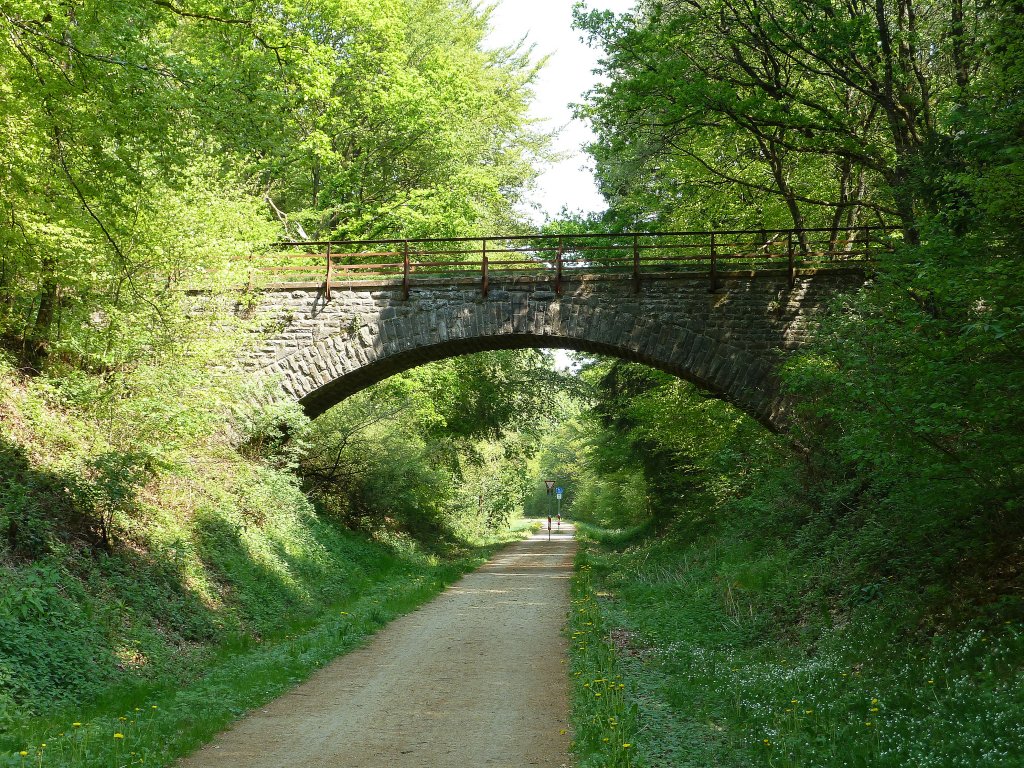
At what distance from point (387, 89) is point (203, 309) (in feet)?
32.1

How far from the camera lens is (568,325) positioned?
15.3m

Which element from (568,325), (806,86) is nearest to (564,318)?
(568,325)

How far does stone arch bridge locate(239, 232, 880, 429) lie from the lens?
1486 centimetres

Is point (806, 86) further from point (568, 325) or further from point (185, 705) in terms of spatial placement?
point (185, 705)

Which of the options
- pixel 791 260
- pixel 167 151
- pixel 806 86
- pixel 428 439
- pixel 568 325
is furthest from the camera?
pixel 428 439

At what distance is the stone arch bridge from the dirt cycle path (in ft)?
Answer: 18.2

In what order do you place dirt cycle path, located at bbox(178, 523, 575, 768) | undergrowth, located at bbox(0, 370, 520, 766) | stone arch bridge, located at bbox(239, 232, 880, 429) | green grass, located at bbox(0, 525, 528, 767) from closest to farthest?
green grass, located at bbox(0, 525, 528, 767) < dirt cycle path, located at bbox(178, 523, 575, 768) < undergrowth, located at bbox(0, 370, 520, 766) < stone arch bridge, located at bbox(239, 232, 880, 429)

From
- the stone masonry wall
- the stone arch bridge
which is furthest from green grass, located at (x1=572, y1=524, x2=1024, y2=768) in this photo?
the stone arch bridge

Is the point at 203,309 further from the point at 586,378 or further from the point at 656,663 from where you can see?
the point at 586,378

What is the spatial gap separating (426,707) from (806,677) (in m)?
3.10

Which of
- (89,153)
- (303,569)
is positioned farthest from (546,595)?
(89,153)

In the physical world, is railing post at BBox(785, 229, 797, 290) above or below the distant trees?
below

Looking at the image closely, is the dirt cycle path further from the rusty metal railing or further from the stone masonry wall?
the rusty metal railing

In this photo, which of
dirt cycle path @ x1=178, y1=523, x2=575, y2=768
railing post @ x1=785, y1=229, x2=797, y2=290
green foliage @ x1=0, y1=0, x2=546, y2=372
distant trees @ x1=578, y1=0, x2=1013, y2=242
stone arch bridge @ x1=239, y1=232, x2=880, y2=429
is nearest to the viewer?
dirt cycle path @ x1=178, y1=523, x2=575, y2=768
